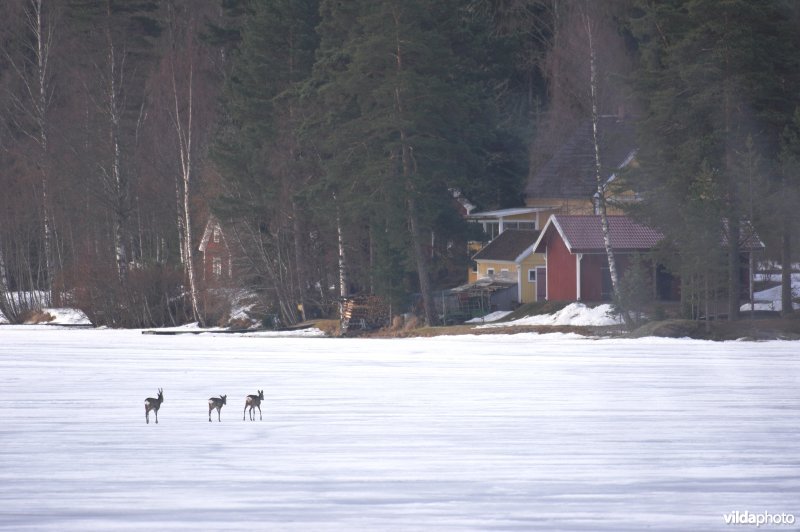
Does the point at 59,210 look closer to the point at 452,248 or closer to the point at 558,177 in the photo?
the point at 452,248

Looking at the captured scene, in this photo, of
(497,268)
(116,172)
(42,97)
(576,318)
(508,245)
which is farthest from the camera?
(42,97)

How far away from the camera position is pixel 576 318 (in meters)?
40.4

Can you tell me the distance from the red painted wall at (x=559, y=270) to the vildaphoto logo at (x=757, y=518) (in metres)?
35.4

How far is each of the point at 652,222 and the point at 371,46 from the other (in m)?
11.9

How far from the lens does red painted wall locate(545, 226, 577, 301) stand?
46719 millimetres

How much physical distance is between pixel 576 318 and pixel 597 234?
7.41m

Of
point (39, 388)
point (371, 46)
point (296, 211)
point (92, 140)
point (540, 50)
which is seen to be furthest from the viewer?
point (540, 50)

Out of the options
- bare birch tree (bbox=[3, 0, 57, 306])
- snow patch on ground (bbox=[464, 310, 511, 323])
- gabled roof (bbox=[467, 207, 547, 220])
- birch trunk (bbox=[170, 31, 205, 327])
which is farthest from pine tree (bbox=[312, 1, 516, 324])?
bare birch tree (bbox=[3, 0, 57, 306])

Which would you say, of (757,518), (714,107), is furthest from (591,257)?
(757,518)

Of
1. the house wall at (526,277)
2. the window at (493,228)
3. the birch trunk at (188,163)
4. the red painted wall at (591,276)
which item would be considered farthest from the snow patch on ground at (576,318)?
the window at (493,228)

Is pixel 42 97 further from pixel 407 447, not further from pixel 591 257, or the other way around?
pixel 407 447

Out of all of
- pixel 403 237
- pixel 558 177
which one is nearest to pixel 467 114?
pixel 403 237

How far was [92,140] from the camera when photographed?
5700cm

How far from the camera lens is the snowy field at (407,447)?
1150cm
